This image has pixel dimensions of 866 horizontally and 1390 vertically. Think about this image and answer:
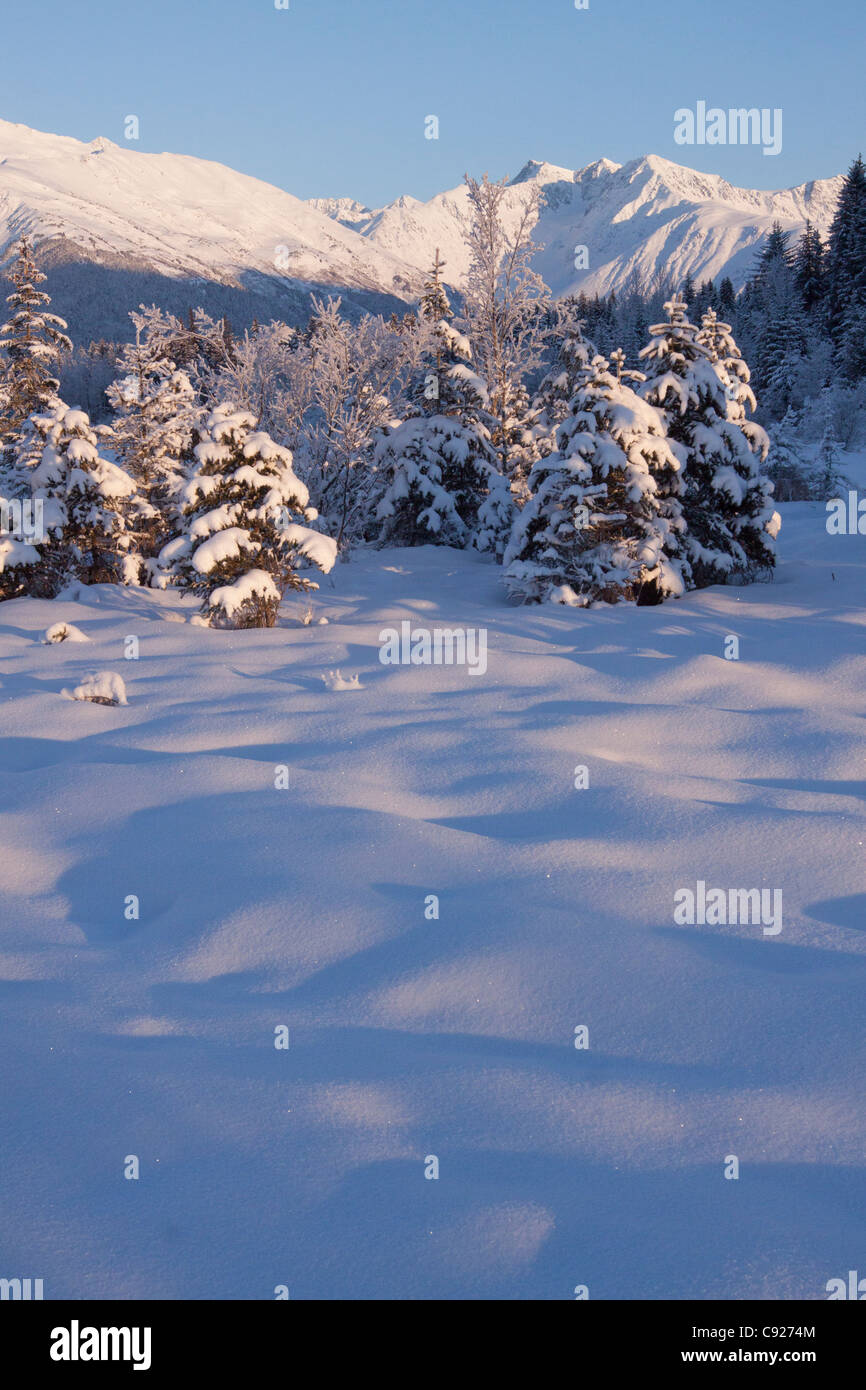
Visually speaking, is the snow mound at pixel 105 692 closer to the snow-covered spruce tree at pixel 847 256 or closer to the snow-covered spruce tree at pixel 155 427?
the snow-covered spruce tree at pixel 155 427

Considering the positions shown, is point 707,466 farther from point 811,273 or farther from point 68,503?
point 811,273

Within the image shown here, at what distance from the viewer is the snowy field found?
2.54 metres

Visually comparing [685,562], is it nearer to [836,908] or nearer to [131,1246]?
[836,908]

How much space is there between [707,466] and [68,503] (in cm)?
1143

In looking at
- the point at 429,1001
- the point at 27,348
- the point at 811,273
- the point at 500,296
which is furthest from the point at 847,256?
the point at 429,1001

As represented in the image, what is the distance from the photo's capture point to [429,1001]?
12.1 feet

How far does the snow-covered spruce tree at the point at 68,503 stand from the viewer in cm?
1510

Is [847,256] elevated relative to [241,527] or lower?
elevated

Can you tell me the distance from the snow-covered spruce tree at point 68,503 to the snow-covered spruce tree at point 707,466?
970 centimetres

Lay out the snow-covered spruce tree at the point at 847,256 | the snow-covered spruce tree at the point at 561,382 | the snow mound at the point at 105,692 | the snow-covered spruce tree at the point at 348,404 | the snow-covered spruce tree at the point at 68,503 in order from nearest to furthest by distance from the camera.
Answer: the snow mound at the point at 105,692, the snow-covered spruce tree at the point at 68,503, the snow-covered spruce tree at the point at 561,382, the snow-covered spruce tree at the point at 348,404, the snow-covered spruce tree at the point at 847,256

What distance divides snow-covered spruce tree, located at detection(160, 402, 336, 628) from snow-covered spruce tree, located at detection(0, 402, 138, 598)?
3006mm

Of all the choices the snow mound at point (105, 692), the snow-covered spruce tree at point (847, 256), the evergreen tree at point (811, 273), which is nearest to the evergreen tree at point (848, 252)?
the snow-covered spruce tree at point (847, 256)
